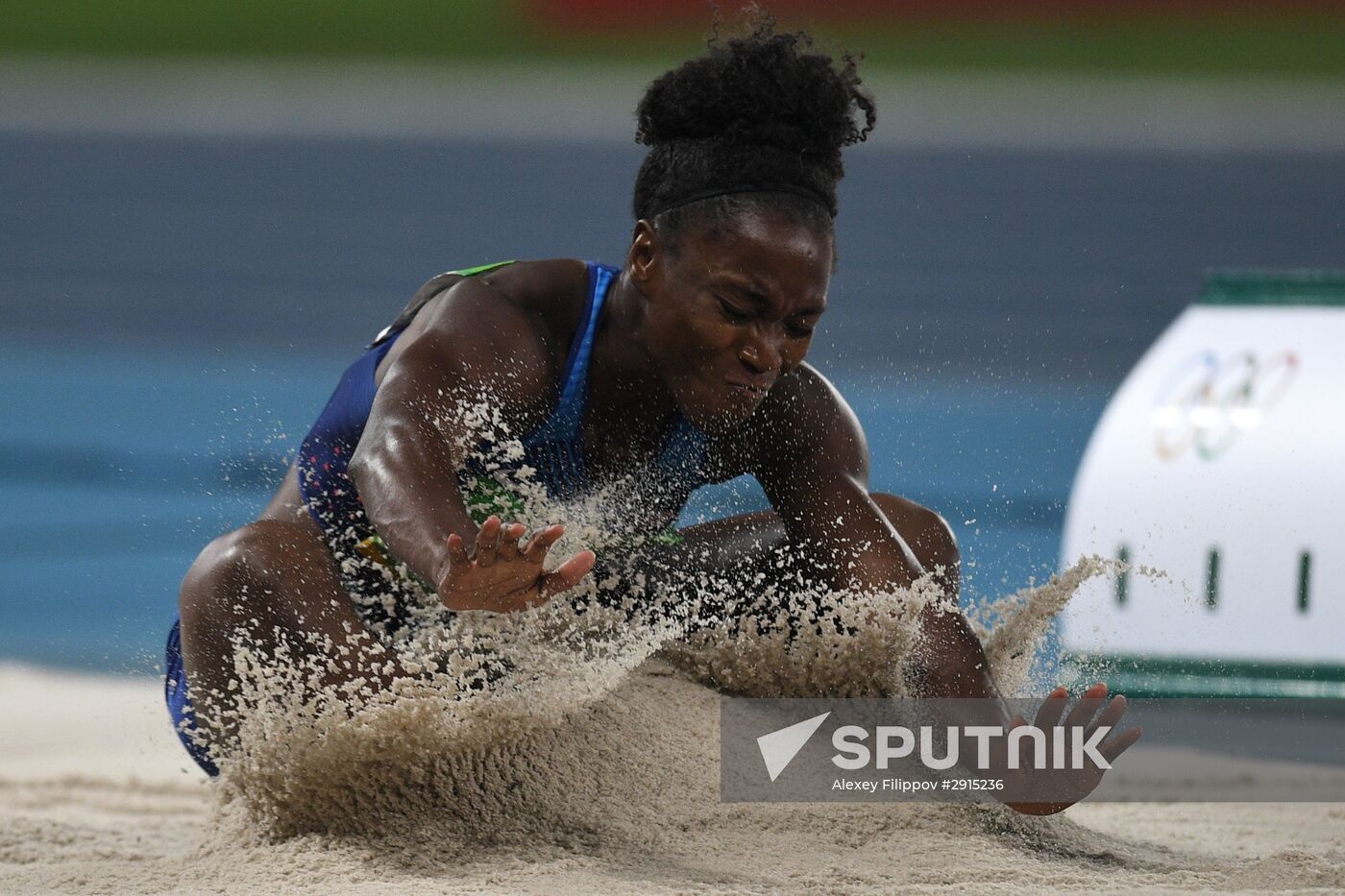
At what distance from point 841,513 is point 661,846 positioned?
58 cm

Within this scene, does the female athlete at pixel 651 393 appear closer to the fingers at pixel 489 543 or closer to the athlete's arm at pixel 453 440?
the athlete's arm at pixel 453 440

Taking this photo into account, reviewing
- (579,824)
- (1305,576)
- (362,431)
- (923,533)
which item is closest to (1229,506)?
(1305,576)

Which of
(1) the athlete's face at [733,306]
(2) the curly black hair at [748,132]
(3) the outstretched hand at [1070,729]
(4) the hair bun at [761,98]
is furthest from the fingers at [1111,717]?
(4) the hair bun at [761,98]

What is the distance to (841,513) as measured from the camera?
7.52 feet

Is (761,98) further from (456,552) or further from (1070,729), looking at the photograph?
(1070,729)

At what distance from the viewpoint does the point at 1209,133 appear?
9828 millimetres

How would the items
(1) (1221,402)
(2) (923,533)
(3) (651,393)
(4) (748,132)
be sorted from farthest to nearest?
(1) (1221,402)
(2) (923,533)
(3) (651,393)
(4) (748,132)

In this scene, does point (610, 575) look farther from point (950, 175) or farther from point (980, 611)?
point (950, 175)

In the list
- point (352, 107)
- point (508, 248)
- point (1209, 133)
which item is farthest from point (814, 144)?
point (352, 107)

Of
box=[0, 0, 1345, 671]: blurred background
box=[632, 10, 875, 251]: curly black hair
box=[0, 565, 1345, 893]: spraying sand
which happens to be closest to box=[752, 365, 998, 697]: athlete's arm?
box=[0, 565, 1345, 893]: spraying sand

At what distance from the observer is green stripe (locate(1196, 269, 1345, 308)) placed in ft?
12.1

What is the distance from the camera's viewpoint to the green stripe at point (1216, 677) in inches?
137

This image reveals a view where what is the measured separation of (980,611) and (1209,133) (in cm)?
826

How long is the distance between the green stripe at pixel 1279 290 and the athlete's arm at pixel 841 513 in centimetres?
179
